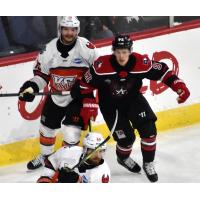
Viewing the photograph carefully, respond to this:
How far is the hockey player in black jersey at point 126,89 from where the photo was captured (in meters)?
3.67

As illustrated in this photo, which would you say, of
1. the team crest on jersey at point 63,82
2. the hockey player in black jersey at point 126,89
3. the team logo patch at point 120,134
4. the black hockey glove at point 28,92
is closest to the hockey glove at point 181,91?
the hockey player in black jersey at point 126,89

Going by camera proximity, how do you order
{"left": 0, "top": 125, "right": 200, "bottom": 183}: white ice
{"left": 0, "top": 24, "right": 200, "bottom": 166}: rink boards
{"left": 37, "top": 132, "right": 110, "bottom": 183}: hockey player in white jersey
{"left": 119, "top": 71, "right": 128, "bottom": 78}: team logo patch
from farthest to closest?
{"left": 0, "top": 24, "right": 200, "bottom": 166}: rink boards < {"left": 0, "top": 125, "right": 200, "bottom": 183}: white ice < {"left": 119, "top": 71, "right": 128, "bottom": 78}: team logo patch < {"left": 37, "top": 132, "right": 110, "bottom": 183}: hockey player in white jersey

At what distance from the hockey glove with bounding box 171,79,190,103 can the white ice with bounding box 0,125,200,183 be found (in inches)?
20.9

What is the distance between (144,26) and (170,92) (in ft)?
1.58

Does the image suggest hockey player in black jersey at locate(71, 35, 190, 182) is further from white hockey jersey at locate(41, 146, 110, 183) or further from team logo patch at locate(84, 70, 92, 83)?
white hockey jersey at locate(41, 146, 110, 183)

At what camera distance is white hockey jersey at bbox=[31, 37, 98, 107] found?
3.83 m

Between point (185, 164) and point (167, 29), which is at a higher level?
point (167, 29)

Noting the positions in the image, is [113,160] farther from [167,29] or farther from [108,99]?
[167,29]

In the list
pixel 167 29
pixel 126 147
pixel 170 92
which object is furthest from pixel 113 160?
pixel 167 29

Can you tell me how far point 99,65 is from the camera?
3.69 meters

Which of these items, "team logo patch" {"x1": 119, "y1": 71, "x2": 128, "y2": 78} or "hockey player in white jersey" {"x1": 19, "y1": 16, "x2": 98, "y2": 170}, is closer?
"team logo patch" {"x1": 119, "y1": 71, "x2": 128, "y2": 78}

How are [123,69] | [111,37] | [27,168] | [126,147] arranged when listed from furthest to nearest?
[111,37] < [27,168] < [126,147] < [123,69]

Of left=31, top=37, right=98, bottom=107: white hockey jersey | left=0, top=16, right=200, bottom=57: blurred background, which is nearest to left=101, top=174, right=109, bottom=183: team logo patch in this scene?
left=31, top=37, right=98, bottom=107: white hockey jersey

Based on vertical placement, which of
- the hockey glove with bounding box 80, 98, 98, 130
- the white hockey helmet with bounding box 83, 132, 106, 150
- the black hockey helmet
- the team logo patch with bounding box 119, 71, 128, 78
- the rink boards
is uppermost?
the black hockey helmet
